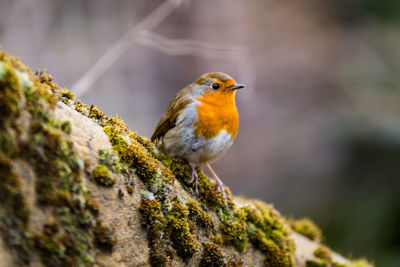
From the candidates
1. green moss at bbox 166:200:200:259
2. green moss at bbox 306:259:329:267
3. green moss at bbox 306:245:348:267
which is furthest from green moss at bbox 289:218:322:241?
green moss at bbox 166:200:200:259

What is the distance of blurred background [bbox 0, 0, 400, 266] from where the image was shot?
7.88 meters

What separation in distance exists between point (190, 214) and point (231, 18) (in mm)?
10784

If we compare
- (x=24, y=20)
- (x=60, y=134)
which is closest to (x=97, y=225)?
(x=60, y=134)

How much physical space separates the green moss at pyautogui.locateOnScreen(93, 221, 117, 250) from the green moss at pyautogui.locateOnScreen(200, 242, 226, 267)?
0.81m

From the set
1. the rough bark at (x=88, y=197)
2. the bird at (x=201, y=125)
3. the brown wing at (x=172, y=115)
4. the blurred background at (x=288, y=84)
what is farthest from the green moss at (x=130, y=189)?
the blurred background at (x=288, y=84)

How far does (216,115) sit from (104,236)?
180 centimetres

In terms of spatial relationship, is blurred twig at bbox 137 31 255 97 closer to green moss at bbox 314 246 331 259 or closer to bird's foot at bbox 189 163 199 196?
bird's foot at bbox 189 163 199 196

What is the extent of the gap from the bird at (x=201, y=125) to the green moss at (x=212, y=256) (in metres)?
0.53

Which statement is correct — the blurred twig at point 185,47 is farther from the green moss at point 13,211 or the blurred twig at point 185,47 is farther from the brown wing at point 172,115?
the green moss at point 13,211

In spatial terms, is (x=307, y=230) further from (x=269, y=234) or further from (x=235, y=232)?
(x=235, y=232)

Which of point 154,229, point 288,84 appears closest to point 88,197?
point 154,229

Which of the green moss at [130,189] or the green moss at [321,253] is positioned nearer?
the green moss at [130,189]

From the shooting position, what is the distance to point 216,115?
3408mm

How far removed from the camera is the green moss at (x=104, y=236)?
190 cm
